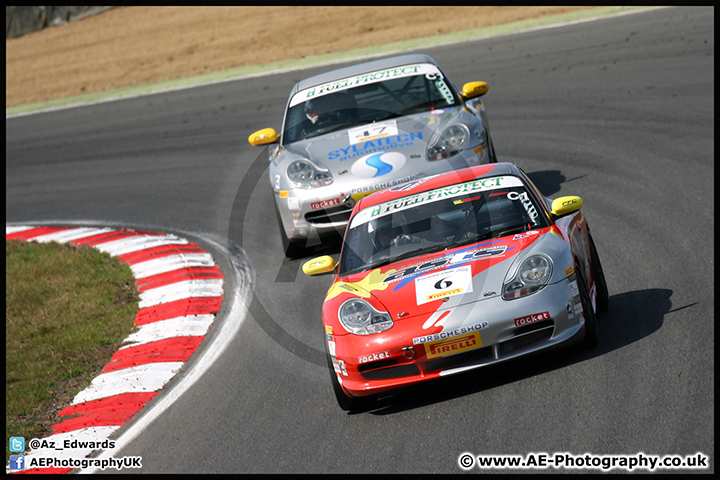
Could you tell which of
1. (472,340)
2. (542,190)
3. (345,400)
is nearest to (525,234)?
(472,340)

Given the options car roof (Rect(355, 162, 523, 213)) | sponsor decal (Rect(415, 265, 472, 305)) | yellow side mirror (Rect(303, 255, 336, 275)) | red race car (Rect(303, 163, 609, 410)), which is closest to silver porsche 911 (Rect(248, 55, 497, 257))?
car roof (Rect(355, 162, 523, 213))

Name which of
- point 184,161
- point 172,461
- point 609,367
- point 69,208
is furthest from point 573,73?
point 172,461

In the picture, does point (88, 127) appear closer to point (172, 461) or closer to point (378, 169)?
point (378, 169)

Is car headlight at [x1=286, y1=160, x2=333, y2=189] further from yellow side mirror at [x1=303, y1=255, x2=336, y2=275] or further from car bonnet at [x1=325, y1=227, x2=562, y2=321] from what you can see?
car bonnet at [x1=325, y1=227, x2=562, y2=321]

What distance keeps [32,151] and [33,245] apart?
649 centimetres

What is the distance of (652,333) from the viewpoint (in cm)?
534

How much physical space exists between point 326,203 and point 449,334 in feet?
11.1

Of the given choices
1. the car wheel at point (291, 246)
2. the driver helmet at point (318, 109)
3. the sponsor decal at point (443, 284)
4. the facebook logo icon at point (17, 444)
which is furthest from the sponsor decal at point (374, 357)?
the driver helmet at point (318, 109)

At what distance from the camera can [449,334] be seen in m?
4.85

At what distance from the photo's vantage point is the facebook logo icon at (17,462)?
5520mm

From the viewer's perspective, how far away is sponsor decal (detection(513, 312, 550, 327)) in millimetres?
4832

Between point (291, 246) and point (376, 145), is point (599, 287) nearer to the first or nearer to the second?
point (376, 145)

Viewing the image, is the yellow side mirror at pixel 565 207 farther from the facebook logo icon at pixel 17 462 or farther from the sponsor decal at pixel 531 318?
the facebook logo icon at pixel 17 462

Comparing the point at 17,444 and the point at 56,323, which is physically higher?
the point at 17,444
